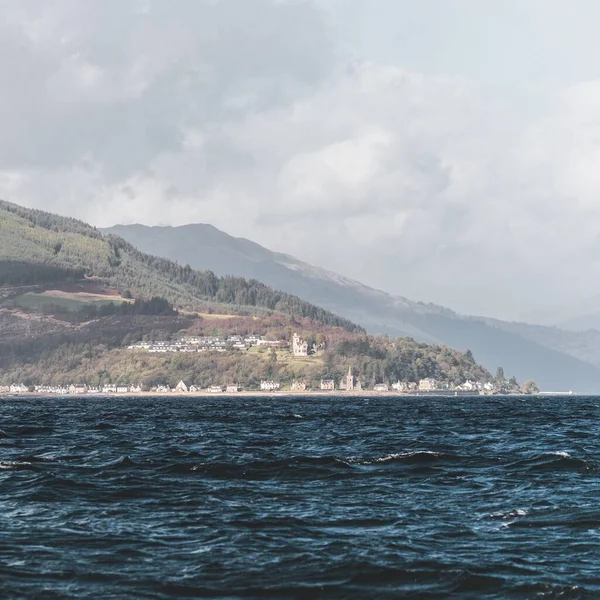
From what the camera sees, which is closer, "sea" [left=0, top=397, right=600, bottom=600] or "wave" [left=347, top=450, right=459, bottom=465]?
"sea" [left=0, top=397, right=600, bottom=600]

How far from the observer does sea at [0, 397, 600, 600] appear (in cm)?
3394

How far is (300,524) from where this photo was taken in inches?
1715

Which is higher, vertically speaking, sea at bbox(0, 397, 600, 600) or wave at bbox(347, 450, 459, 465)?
wave at bbox(347, 450, 459, 465)

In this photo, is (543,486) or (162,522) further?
(543,486)

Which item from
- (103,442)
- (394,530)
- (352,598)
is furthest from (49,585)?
(103,442)

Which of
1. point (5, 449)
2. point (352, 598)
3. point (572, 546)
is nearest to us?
point (352, 598)

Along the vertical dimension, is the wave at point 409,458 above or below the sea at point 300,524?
above

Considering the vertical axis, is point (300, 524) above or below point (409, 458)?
below

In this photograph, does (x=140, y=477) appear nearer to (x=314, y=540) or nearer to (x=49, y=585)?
(x=314, y=540)

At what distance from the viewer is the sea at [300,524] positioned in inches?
1336

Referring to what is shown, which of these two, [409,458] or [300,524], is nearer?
[300,524]

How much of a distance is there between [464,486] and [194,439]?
4417 cm

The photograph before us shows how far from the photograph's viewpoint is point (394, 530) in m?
42.4

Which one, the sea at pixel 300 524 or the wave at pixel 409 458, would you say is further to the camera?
the wave at pixel 409 458
